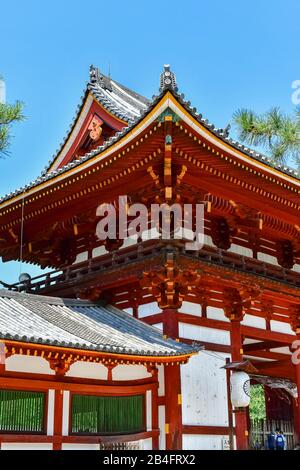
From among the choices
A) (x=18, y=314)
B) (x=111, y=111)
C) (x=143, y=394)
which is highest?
(x=111, y=111)

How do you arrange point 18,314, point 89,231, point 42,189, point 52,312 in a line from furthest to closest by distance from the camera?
point 89,231 → point 42,189 → point 52,312 → point 18,314

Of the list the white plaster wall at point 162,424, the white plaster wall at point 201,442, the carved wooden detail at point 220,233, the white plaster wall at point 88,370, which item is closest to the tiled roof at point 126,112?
the carved wooden detail at point 220,233

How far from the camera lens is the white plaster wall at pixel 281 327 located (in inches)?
776

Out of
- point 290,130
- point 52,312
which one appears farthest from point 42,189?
point 290,130

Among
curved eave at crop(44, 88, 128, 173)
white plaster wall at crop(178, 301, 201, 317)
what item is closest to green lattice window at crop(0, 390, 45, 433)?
white plaster wall at crop(178, 301, 201, 317)

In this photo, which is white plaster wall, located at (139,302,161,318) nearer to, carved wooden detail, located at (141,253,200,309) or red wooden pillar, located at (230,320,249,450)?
carved wooden detail, located at (141,253,200,309)

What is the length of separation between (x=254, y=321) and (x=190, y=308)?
2887 mm

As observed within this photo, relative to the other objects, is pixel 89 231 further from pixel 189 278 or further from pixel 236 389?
pixel 236 389

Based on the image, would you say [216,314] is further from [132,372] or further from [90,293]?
[90,293]

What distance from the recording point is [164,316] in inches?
643

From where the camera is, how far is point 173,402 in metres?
15.3

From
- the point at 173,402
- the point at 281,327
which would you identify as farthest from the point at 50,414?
the point at 281,327
